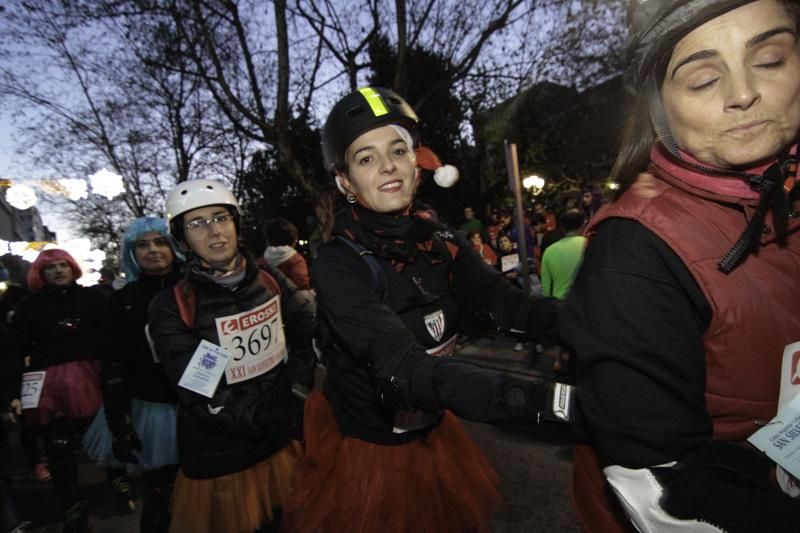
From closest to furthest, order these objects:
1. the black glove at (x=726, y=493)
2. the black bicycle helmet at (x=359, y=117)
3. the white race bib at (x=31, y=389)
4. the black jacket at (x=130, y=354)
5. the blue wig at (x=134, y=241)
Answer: the black glove at (x=726, y=493)
the black bicycle helmet at (x=359, y=117)
the black jacket at (x=130, y=354)
the blue wig at (x=134, y=241)
the white race bib at (x=31, y=389)

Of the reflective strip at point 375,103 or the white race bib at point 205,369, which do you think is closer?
the reflective strip at point 375,103

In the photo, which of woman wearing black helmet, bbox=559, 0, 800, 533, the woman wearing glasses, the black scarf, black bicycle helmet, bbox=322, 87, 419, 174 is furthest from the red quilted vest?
the woman wearing glasses

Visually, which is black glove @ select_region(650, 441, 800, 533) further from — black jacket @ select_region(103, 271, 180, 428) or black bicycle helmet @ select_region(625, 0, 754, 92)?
black jacket @ select_region(103, 271, 180, 428)

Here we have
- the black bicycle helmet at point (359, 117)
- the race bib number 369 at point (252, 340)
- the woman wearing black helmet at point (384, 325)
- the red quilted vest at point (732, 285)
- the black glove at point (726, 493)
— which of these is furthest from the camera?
the race bib number 369 at point (252, 340)

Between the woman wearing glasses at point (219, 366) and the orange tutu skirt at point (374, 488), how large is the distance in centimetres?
53

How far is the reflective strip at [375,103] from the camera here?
1.93 metres

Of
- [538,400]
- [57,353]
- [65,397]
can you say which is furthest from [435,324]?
[57,353]

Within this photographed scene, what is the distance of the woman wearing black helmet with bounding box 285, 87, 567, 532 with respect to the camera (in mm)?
1687

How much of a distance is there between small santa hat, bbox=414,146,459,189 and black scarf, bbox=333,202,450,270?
13.9 inches

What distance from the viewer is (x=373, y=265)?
67.2 inches

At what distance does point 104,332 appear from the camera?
3.38m

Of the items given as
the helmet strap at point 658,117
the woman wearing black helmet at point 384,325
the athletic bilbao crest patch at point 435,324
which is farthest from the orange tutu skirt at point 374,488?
the helmet strap at point 658,117

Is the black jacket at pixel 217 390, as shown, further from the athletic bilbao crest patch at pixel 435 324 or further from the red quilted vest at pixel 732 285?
the red quilted vest at pixel 732 285

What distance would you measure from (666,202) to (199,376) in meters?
2.38
